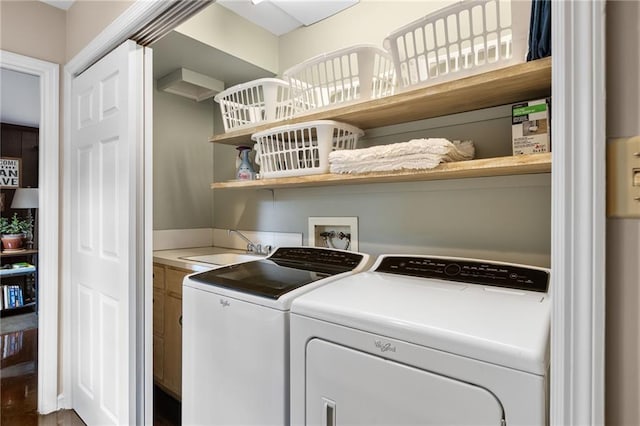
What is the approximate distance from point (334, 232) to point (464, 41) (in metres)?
1.18

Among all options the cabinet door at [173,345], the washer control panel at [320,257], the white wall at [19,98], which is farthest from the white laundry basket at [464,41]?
the white wall at [19,98]

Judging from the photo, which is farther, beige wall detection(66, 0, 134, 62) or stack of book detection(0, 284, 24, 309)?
stack of book detection(0, 284, 24, 309)

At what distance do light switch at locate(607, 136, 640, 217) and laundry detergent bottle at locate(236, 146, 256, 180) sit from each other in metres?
1.90

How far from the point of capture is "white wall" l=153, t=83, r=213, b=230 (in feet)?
8.86

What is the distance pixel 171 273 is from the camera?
2.21 metres

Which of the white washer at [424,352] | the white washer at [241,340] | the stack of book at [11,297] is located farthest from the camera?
the stack of book at [11,297]

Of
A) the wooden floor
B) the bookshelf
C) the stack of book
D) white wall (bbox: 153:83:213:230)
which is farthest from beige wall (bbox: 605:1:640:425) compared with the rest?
the stack of book

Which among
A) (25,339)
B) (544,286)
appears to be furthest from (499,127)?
(25,339)

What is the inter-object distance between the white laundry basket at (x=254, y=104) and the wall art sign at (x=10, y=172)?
4.05 meters

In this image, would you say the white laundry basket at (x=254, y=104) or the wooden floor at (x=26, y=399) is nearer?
the white laundry basket at (x=254, y=104)

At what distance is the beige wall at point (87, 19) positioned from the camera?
1.76 m

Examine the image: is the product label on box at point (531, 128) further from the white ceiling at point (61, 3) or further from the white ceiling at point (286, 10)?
the white ceiling at point (61, 3)

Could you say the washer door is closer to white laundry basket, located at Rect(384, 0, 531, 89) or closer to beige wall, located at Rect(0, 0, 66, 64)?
white laundry basket, located at Rect(384, 0, 531, 89)

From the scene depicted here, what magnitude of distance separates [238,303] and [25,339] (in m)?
3.43
